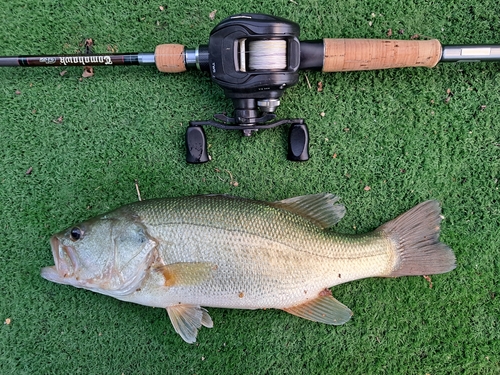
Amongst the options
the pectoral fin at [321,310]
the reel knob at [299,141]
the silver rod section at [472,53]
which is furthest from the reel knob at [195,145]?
the silver rod section at [472,53]

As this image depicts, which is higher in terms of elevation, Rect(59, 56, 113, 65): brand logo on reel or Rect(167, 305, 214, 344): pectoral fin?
Rect(59, 56, 113, 65): brand logo on reel

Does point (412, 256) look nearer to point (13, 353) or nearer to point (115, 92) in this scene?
point (115, 92)

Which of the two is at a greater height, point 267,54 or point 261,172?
point 267,54

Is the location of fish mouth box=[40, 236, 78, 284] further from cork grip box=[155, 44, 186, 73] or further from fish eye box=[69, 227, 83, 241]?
cork grip box=[155, 44, 186, 73]

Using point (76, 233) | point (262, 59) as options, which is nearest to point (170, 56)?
point (262, 59)

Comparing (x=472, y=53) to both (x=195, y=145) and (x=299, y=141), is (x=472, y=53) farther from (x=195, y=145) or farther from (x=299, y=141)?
(x=195, y=145)

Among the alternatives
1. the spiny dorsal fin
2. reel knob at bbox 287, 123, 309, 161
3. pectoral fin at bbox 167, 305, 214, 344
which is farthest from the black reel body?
pectoral fin at bbox 167, 305, 214, 344
